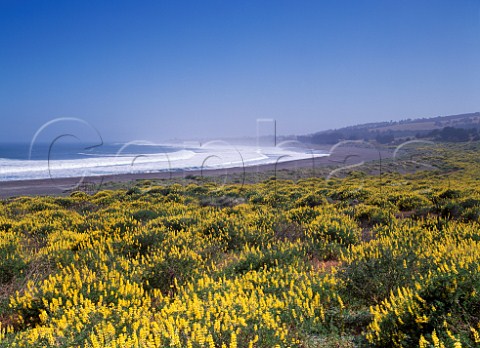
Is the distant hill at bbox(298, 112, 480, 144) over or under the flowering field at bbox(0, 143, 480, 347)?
over

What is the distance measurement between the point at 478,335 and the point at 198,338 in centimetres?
208

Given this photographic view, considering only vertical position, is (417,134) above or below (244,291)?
above

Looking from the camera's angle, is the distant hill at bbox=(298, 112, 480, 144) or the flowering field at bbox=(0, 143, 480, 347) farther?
the distant hill at bbox=(298, 112, 480, 144)

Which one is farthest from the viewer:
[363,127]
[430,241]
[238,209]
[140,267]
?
[363,127]

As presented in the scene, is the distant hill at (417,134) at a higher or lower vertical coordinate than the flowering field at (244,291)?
higher

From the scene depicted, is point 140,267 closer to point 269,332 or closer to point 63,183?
point 269,332

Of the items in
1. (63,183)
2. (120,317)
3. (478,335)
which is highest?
(478,335)

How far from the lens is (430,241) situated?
630cm

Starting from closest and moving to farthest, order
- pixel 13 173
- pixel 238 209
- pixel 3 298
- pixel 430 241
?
pixel 3 298 < pixel 430 241 < pixel 238 209 < pixel 13 173

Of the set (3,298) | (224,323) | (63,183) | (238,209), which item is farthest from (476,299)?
(63,183)

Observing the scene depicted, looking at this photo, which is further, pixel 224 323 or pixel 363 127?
pixel 363 127

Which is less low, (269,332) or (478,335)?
(478,335)

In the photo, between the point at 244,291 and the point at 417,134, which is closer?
the point at 244,291

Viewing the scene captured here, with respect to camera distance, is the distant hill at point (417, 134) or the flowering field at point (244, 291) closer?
the flowering field at point (244, 291)
